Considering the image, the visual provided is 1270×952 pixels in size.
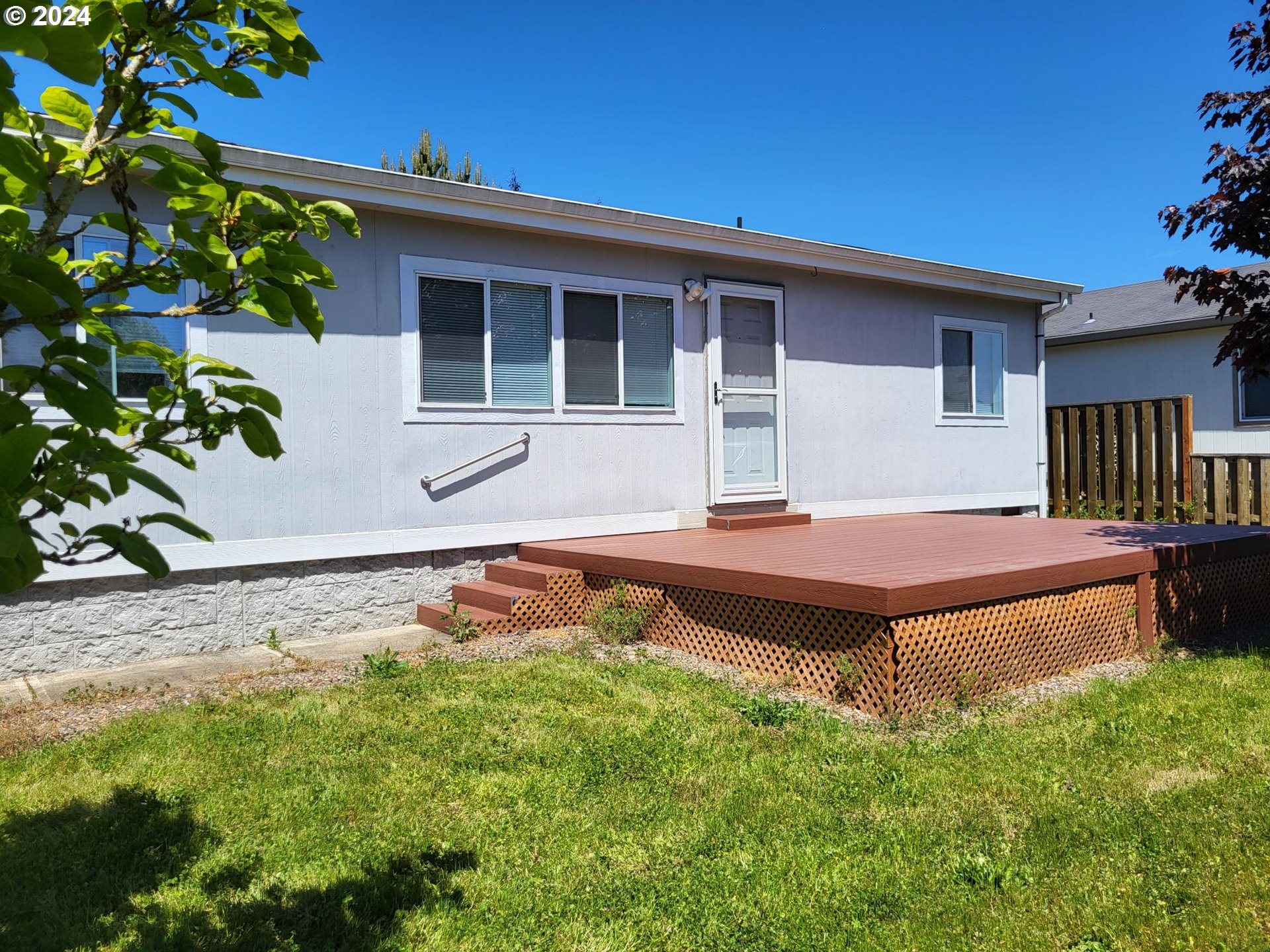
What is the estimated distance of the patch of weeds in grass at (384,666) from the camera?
557 cm

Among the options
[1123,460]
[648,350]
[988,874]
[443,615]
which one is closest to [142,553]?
[988,874]

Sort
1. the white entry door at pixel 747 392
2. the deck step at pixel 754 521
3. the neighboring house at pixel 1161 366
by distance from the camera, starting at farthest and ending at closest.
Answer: the neighboring house at pixel 1161 366 → the white entry door at pixel 747 392 → the deck step at pixel 754 521

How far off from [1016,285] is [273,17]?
11.5 meters

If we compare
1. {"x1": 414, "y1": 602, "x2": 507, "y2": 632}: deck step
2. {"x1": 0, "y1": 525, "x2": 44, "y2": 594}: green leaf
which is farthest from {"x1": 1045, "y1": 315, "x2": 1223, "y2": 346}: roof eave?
{"x1": 0, "y1": 525, "x2": 44, "y2": 594}: green leaf

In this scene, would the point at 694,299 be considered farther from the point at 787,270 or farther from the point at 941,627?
the point at 941,627

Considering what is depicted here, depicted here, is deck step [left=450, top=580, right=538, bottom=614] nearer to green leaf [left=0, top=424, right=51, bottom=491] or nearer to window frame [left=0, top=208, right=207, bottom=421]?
window frame [left=0, top=208, right=207, bottom=421]

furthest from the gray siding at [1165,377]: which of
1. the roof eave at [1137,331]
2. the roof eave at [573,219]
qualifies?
the roof eave at [573,219]

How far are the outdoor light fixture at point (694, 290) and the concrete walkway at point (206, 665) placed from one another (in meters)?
4.01

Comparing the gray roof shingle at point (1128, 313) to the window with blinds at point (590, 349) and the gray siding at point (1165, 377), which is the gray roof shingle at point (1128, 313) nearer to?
the gray siding at point (1165, 377)

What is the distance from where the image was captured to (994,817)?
352 centimetres

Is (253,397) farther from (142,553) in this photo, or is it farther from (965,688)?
(965,688)

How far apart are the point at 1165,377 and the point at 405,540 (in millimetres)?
13878

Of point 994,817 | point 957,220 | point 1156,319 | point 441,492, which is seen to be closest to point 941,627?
point 994,817

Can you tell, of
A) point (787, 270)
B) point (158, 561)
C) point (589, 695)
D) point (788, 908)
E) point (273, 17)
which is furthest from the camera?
point (787, 270)
